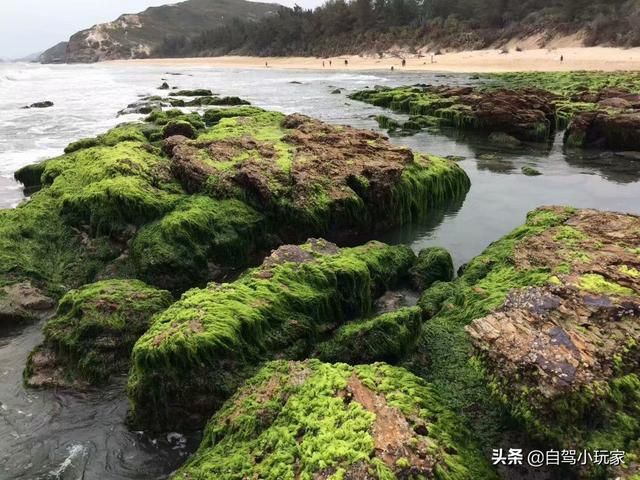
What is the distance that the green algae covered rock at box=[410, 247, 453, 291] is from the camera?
6715mm

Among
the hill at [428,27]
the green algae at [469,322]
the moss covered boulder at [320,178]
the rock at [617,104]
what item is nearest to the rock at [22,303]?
the moss covered boulder at [320,178]

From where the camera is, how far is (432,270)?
A: 6789 mm

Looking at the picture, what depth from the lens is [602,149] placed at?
14.4 m

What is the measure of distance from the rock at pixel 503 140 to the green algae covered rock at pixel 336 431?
13152mm

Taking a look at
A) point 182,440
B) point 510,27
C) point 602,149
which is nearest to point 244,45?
point 510,27

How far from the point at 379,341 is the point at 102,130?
16.4 m

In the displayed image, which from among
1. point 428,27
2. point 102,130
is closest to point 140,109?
point 102,130

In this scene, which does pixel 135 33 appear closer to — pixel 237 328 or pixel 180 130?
pixel 180 130

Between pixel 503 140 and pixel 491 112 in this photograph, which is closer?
pixel 503 140

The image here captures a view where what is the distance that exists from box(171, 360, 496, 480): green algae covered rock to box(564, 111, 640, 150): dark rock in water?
516 inches

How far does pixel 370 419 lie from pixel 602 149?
14.0 metres

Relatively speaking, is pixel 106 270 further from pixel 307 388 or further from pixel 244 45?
pixel 244 45

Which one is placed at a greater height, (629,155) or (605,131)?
(605,131)

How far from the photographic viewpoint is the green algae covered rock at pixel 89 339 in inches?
201
